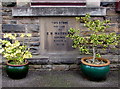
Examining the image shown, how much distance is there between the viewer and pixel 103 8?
4879 mm

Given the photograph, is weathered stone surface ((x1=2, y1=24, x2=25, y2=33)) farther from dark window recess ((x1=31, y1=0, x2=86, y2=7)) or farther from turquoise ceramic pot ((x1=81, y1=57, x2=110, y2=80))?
turquoise ceramic pot ((x1=81, y1=57, x2=110, y2=80))

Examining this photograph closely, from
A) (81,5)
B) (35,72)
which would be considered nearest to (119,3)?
(81,5)

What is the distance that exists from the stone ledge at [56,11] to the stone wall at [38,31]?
0.13 m

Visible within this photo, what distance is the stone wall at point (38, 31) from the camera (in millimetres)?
4934

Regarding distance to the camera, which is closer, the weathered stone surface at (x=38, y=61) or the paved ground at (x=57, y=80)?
the paved ground at (x=57, y=80)

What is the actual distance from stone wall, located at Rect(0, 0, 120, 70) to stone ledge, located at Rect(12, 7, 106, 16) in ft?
0.42

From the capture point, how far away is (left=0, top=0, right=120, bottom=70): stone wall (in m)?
4.93

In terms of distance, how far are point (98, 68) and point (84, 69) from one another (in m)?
0.34

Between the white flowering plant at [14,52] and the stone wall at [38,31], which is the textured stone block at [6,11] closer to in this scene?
the stone wall at [38,31]

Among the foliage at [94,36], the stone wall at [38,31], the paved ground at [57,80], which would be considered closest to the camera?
the paved ground at [57,80]

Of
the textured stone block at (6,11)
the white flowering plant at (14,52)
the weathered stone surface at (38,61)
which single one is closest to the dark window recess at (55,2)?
the textured stone block at (6,11)

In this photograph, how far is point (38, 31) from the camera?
16.3 ft

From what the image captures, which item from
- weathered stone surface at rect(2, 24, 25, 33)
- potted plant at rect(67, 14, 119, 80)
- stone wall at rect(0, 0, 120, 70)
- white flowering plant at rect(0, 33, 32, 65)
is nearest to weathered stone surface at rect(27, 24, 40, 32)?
stone wall at rect(0, 0, 120, 70)

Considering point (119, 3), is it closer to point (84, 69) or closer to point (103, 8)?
point (103, 8)
